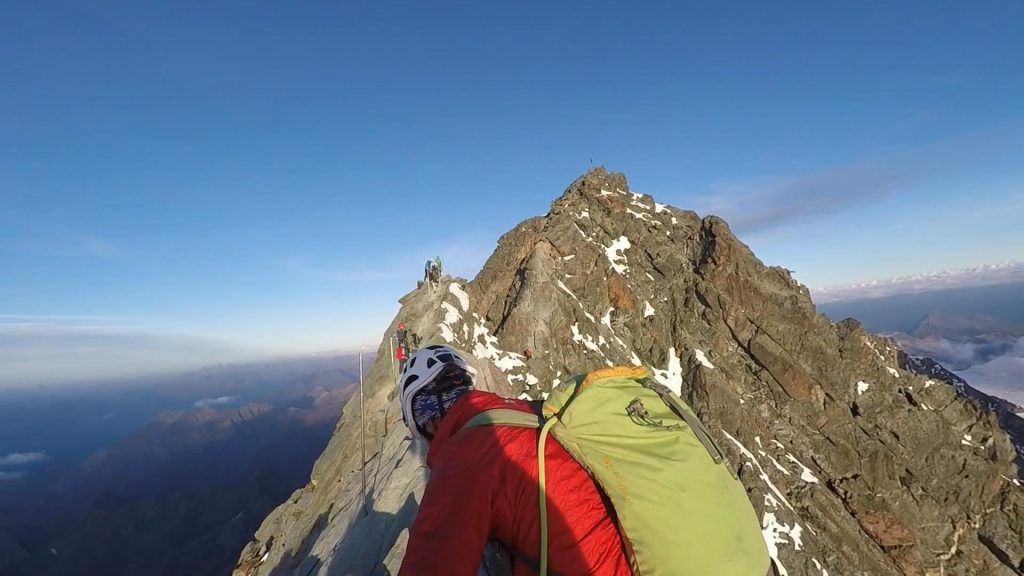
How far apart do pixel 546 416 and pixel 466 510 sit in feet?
2.66

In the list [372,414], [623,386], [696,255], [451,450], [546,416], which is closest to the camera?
[451,450]

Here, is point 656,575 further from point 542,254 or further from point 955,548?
point 955,548

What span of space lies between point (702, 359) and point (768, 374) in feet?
26.8

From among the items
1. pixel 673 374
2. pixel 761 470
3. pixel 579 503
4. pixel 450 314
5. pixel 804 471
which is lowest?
pixel 804 471

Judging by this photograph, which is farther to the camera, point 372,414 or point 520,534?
point 372,414

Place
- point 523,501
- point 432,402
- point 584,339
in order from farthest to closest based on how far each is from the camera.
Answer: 1. point 584,339
2. point 432,402
3. point 523,501

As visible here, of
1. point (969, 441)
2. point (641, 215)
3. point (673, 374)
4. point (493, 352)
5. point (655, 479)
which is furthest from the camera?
point (641, 215)

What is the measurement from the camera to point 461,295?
43312 millimetres

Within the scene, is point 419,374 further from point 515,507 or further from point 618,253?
point 618,253

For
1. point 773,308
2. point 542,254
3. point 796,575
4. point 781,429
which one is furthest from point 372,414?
point 773,308

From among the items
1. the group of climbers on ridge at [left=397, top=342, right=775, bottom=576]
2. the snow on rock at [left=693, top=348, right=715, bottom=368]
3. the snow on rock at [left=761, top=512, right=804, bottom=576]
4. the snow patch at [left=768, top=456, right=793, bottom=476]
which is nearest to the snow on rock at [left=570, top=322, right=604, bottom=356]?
the snow on rock at [left=693, top=348, right=715, bottom=368]

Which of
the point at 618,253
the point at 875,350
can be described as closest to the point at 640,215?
the point at 618,253

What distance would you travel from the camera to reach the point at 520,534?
278 cm

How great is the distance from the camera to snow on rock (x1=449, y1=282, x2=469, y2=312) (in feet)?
137
